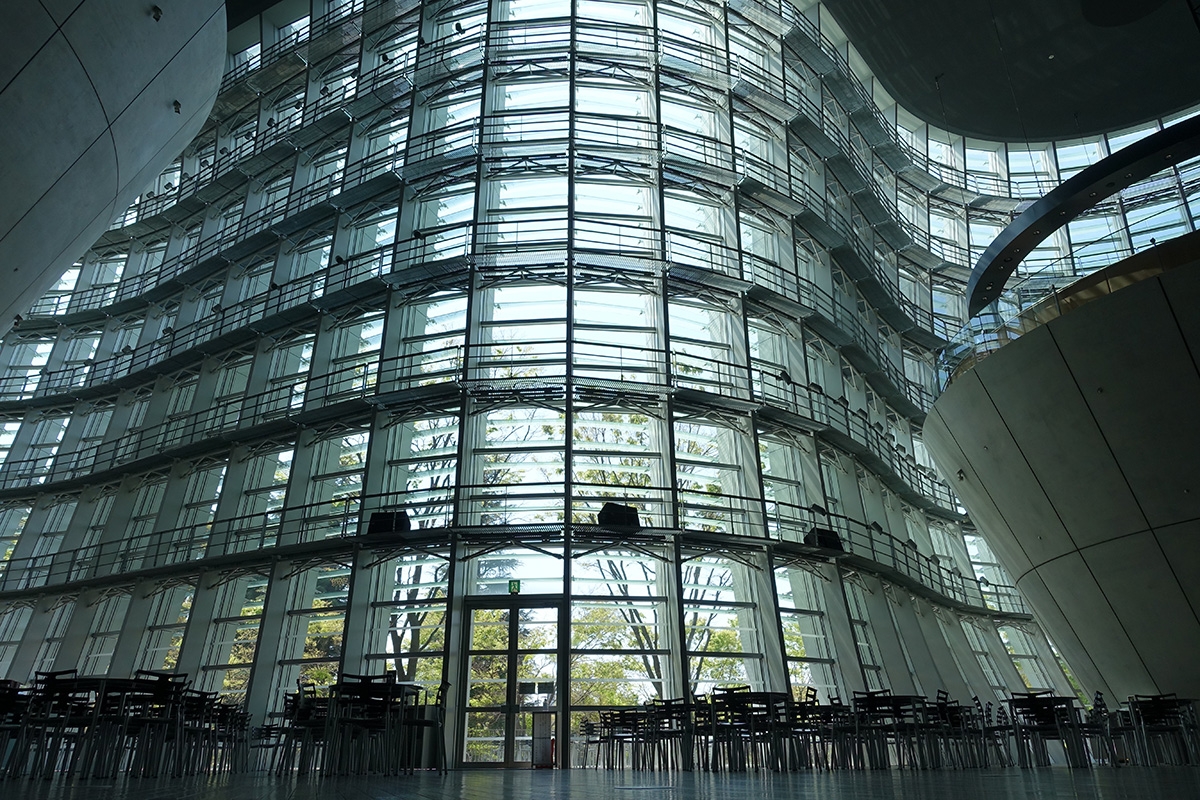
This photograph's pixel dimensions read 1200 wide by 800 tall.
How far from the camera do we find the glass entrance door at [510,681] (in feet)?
42.9

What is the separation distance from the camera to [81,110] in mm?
→ 7383

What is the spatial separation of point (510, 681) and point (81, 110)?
9.98 metres

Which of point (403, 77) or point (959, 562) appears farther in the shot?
point (959, 562)

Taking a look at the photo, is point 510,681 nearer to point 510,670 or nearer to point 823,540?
point 510,670

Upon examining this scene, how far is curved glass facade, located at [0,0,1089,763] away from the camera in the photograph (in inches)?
560

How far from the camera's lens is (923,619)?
62.3 feet

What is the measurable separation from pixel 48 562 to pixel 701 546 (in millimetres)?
16567

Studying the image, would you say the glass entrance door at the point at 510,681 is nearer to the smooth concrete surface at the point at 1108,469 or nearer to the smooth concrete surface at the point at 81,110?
the smooth concrete surface at the point at 1108,469

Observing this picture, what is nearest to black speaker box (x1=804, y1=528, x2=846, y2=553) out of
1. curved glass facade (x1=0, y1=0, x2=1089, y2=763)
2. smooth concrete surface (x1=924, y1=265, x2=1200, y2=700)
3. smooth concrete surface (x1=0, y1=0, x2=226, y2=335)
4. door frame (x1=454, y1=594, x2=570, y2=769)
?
curved glass facade (x1=0, y1=0, x2=1089, y2=763)

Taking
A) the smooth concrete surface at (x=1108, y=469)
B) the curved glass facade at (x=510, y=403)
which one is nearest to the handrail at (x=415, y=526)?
the curved glass facade at (x=510, y=403)

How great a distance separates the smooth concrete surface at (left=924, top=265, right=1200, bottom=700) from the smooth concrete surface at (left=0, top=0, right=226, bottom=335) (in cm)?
1008

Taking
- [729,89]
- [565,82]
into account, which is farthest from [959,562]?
[565,82]

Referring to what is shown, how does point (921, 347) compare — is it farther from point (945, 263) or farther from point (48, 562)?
point (48, 562)

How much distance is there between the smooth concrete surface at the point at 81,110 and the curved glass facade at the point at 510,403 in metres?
6.86
